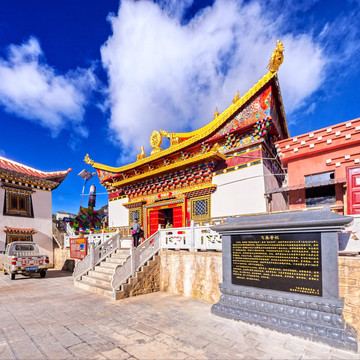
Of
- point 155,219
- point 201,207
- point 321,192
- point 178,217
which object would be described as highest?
point 321,192

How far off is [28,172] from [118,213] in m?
8.84

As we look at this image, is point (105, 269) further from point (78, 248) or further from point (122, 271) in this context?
point (78, 248)

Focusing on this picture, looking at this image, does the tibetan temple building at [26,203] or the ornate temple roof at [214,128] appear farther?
the tibetan temple building at [26,203]

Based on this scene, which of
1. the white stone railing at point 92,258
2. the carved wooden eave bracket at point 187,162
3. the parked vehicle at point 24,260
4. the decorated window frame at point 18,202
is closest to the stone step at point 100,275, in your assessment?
the white stone railing at point 92,258

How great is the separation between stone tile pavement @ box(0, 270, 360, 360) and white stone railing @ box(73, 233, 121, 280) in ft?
9.24

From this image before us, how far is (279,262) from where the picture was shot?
15.5 ft

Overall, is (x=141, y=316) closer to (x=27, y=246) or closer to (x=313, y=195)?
(x=313, y=195)

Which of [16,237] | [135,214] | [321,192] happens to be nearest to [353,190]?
[321,192]

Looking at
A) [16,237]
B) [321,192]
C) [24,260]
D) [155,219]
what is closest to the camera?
[321,192]

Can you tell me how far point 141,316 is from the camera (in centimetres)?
548

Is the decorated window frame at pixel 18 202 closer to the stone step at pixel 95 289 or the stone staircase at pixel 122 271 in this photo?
the stone staircase at pixel 122 271

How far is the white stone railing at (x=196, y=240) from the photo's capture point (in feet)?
23.0

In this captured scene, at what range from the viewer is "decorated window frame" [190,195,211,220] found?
10.2 meters

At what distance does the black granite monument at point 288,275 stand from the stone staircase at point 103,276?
13.5 ft
